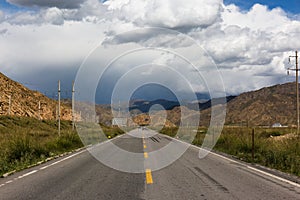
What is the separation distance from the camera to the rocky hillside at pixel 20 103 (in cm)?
7144

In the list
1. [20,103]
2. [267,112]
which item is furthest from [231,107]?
[20,103]

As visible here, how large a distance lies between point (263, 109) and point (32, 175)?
133 metres

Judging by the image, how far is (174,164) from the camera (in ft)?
48.8

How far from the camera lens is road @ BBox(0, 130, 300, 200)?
27.9ft

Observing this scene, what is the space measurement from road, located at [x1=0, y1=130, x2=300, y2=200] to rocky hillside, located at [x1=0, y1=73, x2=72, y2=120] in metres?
58.5

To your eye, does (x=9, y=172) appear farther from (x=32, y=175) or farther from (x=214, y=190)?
(x=214, y=190)

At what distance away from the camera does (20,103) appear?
79625 millimetres

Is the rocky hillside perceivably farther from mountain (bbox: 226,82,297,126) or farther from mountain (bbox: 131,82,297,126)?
mountain (bbox: 226,82,297,126)

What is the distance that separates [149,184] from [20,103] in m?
75.2

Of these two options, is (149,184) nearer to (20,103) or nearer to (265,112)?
(20,103)

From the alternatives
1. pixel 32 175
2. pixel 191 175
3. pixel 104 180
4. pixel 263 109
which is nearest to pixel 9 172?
pixel 32 175

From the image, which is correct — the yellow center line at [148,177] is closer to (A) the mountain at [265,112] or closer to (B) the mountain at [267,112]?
(A) the mountain at [265,112]

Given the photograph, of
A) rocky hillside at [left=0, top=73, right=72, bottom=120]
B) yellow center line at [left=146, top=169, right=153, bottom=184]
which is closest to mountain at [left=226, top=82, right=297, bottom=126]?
rocky hillside at [left=0, top=73, right=72, bottom=120]

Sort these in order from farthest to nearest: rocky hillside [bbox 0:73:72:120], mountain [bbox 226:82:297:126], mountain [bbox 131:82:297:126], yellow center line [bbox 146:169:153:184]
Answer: mountain [bbox 226:82:297:126] < mountain [bbox 131:82:297:126] < rocky hillside [bbox 0:73:72:120] < yellow center line [bbox 146:169:153:184]
